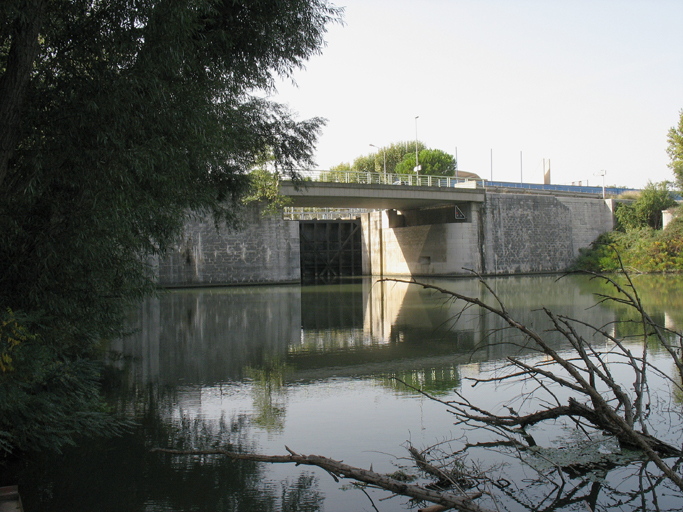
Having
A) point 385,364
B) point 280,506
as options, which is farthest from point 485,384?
point 280,506

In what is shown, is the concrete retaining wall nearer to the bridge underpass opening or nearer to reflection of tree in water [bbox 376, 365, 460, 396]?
the bridge underpass opening

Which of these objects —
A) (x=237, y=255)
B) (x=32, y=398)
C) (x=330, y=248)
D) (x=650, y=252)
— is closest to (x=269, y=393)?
(x=32, y=398)

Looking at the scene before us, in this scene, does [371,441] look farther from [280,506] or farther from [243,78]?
[243,78]

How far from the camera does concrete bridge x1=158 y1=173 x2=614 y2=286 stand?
2783 cm

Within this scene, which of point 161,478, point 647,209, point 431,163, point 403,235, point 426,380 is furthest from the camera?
point 431,163

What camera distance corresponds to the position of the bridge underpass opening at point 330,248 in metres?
38.1

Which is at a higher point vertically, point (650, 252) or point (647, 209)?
point (647, 209)

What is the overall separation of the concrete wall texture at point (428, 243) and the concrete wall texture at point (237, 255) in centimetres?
4

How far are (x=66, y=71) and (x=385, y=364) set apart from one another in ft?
17.0

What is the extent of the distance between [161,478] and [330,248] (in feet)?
115

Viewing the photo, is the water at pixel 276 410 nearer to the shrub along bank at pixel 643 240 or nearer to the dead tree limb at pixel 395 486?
the dead tree limb at pixel 395 486

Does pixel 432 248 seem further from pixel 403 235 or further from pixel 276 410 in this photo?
pixel 276 410

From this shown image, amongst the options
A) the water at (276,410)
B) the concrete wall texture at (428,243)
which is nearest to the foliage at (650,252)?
the concrete wall texture at (428,243)

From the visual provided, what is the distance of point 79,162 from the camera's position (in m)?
5.54
